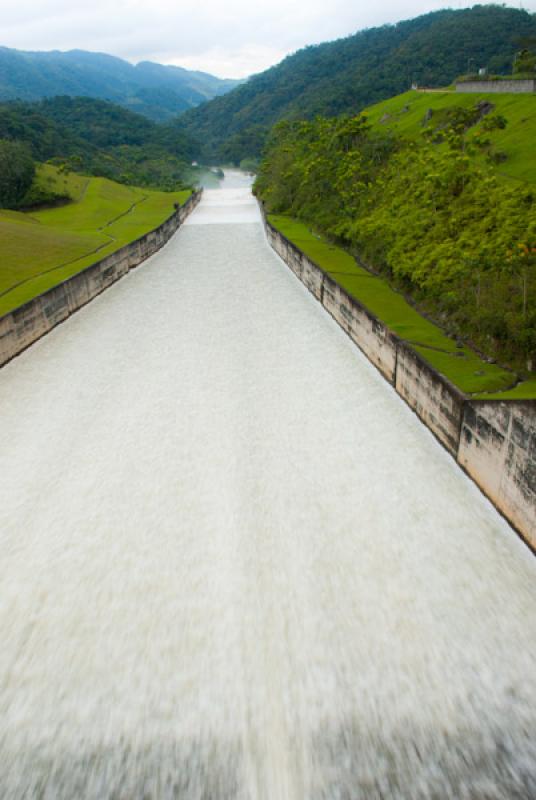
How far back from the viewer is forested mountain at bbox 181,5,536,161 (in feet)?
311

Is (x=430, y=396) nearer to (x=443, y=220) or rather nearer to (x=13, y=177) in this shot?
(x=443, y=220)

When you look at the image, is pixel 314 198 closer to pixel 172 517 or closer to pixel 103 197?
pixel 103 197

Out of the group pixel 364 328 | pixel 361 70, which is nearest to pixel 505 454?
pixel 364 328

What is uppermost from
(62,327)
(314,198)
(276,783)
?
(314,198)

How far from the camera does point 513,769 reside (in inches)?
233

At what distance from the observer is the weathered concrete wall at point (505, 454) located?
870 centimetres

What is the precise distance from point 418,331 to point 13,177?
5101cm

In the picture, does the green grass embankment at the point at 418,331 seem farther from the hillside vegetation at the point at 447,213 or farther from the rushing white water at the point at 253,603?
the rushing white water at the point at 253,603

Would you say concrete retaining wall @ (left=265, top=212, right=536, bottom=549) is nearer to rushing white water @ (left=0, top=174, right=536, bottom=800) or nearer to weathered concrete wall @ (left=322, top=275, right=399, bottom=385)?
weathered concrete wall @ (left=322, top=275, right=399, bottom=385)

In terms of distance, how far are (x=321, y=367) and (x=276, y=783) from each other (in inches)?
443

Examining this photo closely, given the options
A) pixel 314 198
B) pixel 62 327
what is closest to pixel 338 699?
pixel 62 327

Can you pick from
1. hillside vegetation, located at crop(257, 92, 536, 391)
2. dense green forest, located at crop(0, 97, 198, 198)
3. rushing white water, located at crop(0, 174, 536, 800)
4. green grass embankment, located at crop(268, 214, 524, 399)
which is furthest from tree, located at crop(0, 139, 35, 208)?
rushing white water, located at crop(0, 174, 536, 800)

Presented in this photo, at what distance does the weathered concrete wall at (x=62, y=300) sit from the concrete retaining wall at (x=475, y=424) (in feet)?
35.7

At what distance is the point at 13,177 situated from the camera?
52375 millimetres
